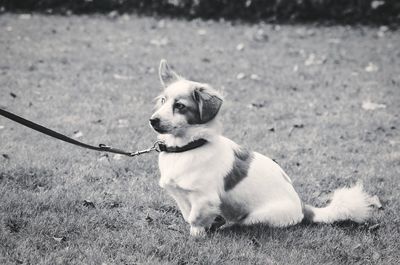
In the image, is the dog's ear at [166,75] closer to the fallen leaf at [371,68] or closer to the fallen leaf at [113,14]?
the fallen leaf at [371,68]

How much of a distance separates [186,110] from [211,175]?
501 mm

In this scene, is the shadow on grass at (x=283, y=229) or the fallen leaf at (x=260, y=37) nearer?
the shadow on grass at (x=283, y=229)

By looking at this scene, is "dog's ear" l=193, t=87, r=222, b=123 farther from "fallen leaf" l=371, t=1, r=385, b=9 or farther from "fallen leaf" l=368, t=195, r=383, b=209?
"fallen leaf" l=371, t=1, r=385, b=9

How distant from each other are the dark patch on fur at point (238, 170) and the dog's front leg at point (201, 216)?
19 centimetres

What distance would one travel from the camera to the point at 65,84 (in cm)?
733

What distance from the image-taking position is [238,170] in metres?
3.65

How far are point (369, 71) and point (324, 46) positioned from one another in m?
1.84

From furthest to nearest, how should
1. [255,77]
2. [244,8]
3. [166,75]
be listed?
[244,8] → [255,77] → [166,75]

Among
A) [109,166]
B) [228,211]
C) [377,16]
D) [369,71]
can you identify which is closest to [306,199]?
[228,211]

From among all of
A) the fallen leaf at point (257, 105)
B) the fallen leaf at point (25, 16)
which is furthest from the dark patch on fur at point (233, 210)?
the fallen leaf at point (25, 16)

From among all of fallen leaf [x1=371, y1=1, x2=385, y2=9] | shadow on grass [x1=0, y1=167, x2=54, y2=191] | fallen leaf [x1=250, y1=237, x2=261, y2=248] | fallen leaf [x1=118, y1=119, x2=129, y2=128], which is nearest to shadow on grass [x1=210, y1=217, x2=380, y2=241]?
fallen leaf [x1=250, y1=237, x2=261, y2=248]

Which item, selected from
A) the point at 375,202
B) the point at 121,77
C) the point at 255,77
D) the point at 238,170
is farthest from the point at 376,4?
the point at 238,170

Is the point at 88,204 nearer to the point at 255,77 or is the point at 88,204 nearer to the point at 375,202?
the point at 375,202

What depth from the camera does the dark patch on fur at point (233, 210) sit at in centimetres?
365
